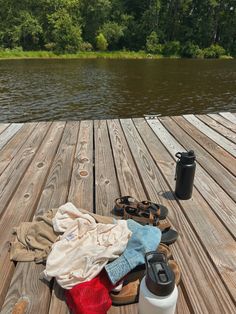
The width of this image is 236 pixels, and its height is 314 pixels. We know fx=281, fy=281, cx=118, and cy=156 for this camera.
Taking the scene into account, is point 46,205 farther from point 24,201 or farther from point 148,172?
point 148,172

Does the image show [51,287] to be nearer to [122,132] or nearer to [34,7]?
[122,132]

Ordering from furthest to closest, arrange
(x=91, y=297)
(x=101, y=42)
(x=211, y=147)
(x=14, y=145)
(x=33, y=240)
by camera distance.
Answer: (x=101, y=42), (x=14, y=145), (x=211, y=147), (x=33, y=240), (x=91, y=297)

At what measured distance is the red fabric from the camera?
1.59 m

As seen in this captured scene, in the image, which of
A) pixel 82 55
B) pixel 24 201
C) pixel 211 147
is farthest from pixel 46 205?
pixel 82 55

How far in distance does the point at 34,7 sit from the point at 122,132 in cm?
4262

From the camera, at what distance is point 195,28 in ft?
141

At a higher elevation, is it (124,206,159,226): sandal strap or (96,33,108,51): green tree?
(124,206,159,226): sandal strap

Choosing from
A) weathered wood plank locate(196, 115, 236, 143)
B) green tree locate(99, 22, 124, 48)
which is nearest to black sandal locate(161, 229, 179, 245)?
weathered wood plank locate(196, 115, 236, 143)

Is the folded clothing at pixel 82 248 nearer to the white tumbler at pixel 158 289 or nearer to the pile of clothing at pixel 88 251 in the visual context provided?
the pile of clothing at pixel 88 251

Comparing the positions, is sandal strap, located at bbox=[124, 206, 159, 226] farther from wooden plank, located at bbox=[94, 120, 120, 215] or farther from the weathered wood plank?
the weathered wood plank

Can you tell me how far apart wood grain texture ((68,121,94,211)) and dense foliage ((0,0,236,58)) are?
116 feet

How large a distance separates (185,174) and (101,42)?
128ft

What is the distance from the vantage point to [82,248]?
187cm

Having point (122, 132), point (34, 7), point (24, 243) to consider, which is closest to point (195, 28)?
point (34, 7)
